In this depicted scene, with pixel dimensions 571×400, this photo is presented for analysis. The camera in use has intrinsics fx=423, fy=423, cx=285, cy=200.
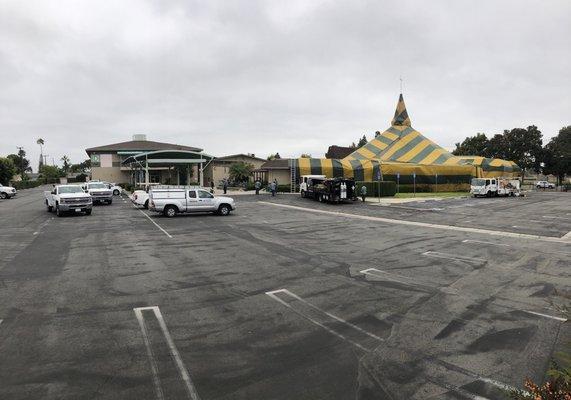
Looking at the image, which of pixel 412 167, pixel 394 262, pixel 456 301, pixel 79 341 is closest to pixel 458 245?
pixel 394 262

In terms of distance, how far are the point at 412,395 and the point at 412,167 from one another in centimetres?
4705

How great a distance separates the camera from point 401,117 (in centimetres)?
5781

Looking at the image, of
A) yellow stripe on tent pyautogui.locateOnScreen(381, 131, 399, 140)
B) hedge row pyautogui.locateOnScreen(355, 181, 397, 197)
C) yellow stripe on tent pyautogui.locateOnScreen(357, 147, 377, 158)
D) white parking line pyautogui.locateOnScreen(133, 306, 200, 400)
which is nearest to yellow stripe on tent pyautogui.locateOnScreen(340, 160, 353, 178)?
yellow stripe on tent pyautogui.locateOnScreen(357, 147, 377, 158)

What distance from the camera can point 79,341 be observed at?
6.50 m

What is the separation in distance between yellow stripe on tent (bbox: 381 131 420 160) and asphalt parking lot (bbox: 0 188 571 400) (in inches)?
1487

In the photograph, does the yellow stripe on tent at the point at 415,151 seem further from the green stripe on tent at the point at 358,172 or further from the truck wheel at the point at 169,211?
the truck wheel at the point at 169,211

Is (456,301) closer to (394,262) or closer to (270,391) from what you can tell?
(394,262)

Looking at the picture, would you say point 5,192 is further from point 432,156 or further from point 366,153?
point 432,156

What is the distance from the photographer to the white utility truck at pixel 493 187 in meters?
42.8

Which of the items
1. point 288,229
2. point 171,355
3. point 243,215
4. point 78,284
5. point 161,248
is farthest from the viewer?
point 243,215

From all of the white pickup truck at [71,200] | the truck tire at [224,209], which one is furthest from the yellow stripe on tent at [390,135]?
the white pickup truck at [71,200]

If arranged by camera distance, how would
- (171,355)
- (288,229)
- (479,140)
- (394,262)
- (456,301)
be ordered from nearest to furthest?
(171,355) < (456,301) < (394,262) < (288,229) < (479,140)

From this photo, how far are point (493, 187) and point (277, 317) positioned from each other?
4225 cm

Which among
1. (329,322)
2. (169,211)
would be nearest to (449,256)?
(329,322)
